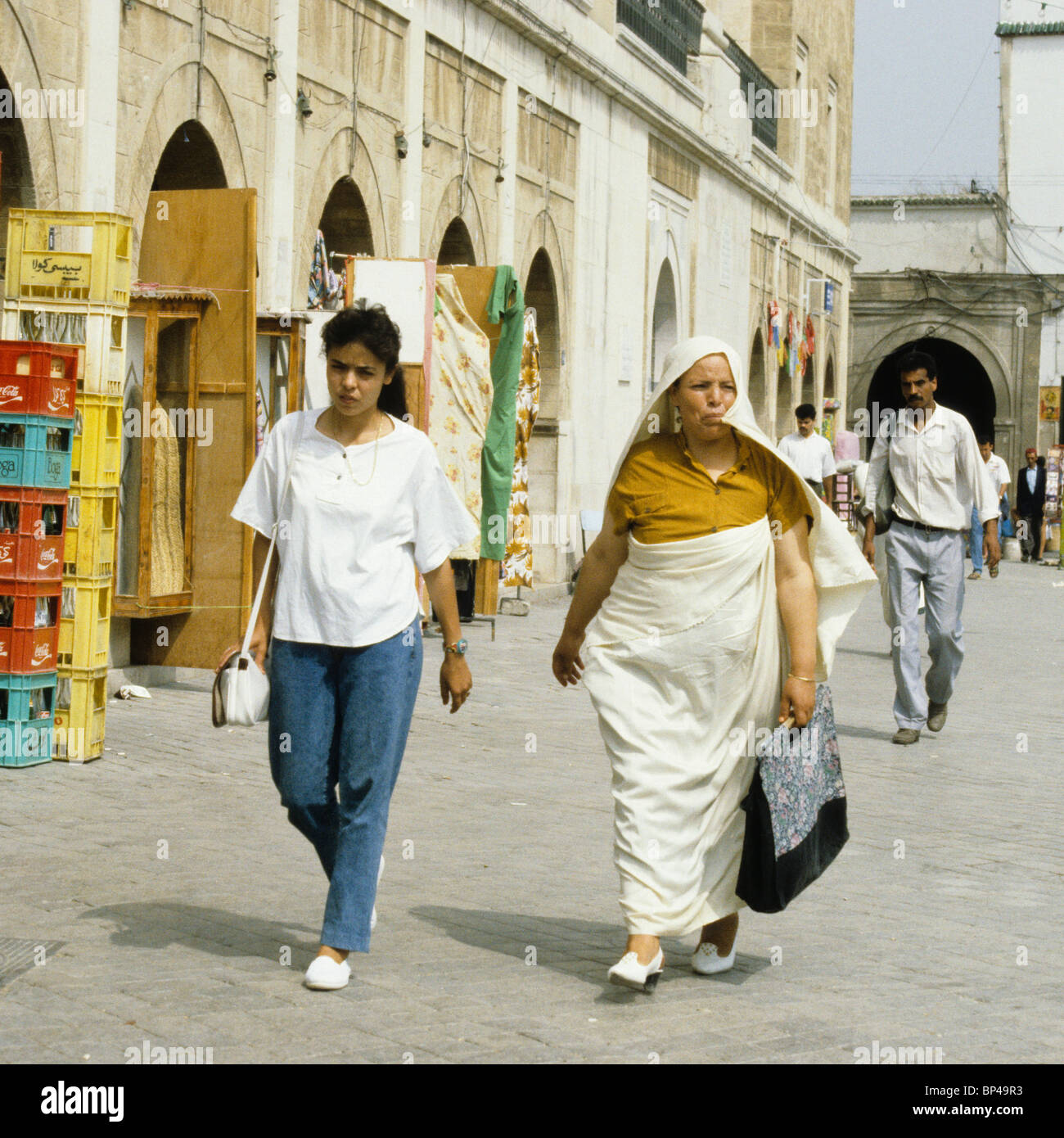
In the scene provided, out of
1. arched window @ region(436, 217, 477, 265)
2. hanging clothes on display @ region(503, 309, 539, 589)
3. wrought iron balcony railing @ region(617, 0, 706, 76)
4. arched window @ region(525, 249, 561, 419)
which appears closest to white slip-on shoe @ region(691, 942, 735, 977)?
hanging clothes on display @ region(503, 309, 539, 589)

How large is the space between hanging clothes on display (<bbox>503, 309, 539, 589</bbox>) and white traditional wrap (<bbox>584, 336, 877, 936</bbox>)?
11103 millimetres

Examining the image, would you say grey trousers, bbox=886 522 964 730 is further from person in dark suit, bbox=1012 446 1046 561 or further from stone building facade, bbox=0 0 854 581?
person in dark suit, bbox=1012 446 1046 561

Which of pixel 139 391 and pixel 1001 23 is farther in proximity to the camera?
pixel 1001 23

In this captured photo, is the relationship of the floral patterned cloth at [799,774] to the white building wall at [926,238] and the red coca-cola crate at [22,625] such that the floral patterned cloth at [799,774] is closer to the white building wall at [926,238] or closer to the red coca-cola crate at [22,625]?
the red coca-cola crate at [22,625]

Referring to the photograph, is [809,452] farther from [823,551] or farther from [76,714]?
[823,551]

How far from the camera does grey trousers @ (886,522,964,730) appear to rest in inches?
390

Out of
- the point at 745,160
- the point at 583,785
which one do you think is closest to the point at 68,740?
the point at 583,785

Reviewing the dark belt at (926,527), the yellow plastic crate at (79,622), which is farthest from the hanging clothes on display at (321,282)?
the yellow plastic crate at (79,622)

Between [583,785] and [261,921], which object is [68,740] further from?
[261,921]

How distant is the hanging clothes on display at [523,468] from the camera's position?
16344mm

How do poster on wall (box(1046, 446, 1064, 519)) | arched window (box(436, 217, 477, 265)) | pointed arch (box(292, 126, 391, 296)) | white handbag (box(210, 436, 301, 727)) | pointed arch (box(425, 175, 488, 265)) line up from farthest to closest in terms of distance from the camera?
poster on wall (box(1046, 446, 1064, 519)), arched window (box(436, 217, 477, 265)), pointed arch (box(425, 175, 488, 265)), pointed arch (box(292, 126, 391, 296)), white handbag (box(210, 436, 301, 727))

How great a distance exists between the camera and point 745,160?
2883cm

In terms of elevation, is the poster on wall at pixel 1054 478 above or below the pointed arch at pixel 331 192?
below

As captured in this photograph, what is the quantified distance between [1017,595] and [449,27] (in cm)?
1091
